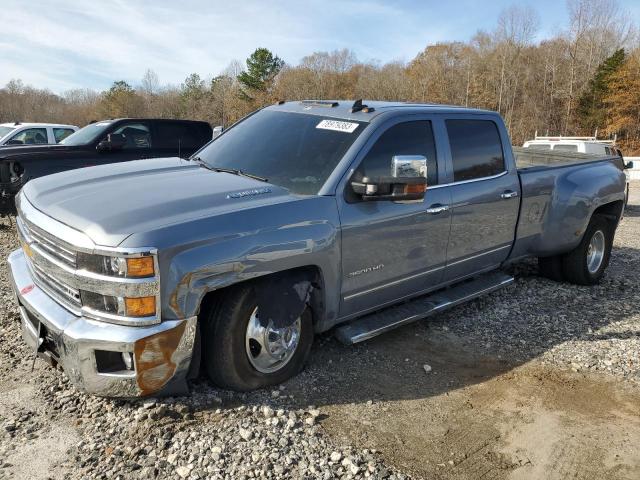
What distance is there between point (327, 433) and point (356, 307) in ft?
3.32

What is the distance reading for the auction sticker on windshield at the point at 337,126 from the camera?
3875 mm

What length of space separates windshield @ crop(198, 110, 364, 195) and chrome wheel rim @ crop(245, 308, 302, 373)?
923 millimetres

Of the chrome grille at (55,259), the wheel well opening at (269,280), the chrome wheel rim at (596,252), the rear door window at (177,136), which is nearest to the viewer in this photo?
the chrome grille at (55,259)

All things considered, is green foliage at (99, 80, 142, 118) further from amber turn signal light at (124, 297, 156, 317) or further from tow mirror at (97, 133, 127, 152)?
amber turn signal light at (124, 297, 156, 317)

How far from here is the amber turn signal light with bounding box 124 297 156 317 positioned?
8.85 ft

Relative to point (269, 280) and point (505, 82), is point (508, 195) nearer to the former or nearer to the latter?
point (269, 280)

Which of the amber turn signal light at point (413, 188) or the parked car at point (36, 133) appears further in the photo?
the parked car at point (36, 133)

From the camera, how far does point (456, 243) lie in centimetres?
444

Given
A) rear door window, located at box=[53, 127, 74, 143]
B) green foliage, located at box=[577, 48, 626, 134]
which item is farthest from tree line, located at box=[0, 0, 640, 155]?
rear door window, located at box=[53, 127, 74, 143]

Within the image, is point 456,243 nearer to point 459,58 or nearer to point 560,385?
point 560,385

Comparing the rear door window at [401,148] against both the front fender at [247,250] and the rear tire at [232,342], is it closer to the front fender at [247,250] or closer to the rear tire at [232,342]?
the front fender at [247,250]

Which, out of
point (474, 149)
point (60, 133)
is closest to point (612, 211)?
point (474, 149)

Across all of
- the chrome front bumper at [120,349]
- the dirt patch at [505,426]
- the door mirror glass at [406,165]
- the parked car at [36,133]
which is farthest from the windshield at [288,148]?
the parked car at [36,133]

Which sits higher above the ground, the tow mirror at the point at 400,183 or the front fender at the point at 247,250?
the tow mirror at the point at 400,183
